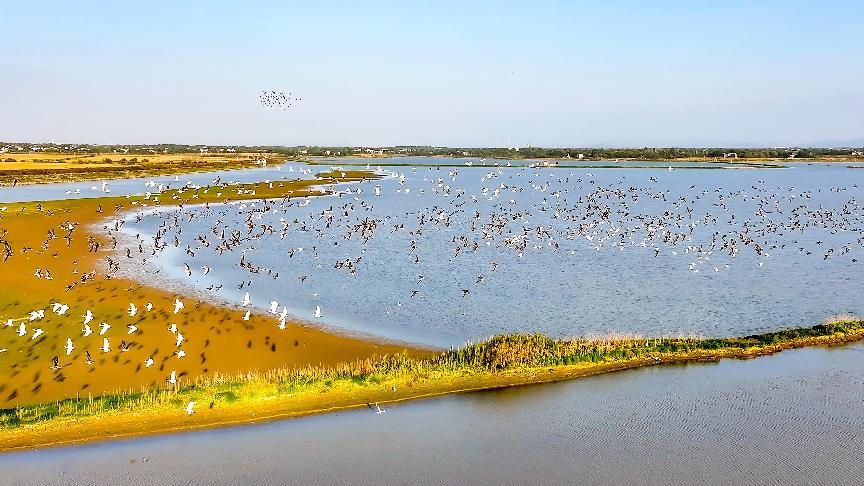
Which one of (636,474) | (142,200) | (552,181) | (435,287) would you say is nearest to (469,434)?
(636,474)

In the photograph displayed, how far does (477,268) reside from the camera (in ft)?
159

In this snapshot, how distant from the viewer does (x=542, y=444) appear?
21.7 m

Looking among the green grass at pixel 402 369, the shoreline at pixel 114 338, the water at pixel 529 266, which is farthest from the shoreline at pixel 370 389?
the water at pixel 529 266

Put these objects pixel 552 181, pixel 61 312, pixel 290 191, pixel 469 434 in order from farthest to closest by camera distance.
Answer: pixel 552 181 < pixel 290 191 < pixel 61 312 < pixel 469 434

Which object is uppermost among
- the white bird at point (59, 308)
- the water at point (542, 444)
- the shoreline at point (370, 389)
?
the white bird at point (59, 308)

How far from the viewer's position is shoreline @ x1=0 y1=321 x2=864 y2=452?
21.1 m

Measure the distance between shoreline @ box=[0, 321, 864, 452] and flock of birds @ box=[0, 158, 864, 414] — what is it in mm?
1000

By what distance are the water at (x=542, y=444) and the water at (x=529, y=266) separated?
22.3 ft

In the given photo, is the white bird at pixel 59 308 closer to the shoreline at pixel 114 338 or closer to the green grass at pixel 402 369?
the shoreline at pixel 114 338

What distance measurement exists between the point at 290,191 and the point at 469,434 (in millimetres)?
86730

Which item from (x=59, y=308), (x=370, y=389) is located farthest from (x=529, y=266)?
(x=59, y=308)

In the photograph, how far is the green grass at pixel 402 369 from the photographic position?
72.5ft

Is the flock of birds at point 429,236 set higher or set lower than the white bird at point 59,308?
lower

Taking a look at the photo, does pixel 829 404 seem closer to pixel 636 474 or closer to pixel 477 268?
pixel 636 474
